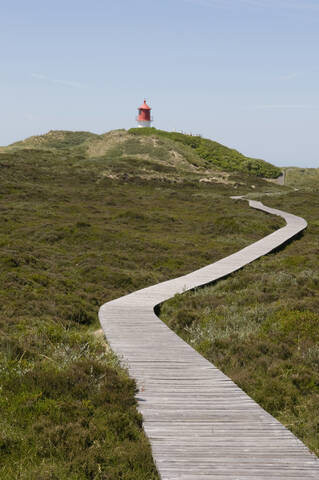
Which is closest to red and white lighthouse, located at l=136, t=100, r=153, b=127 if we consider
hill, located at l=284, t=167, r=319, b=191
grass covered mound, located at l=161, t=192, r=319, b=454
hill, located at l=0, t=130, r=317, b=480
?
hill, located at l=284, t=167, r=319, b=191

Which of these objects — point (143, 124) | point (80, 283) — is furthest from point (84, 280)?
point (143, 124)

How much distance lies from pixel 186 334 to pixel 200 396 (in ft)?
14.4

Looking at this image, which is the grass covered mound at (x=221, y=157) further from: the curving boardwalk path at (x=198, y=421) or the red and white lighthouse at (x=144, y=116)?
the curving boardwalk path at (x=198, y=421)

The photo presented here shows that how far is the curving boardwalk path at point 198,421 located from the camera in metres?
5.09

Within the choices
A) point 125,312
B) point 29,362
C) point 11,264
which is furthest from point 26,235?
point 29,362

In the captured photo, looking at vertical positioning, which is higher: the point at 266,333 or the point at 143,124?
the point at 143,124

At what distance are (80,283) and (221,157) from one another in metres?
79.3

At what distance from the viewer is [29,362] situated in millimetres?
8070

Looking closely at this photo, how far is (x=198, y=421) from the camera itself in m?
6.21

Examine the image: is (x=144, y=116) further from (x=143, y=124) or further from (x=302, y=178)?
(x=302, y=178)

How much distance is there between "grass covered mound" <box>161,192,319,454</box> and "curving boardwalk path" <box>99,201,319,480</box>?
2.03ft

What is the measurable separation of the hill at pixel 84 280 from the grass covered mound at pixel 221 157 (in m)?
26.4

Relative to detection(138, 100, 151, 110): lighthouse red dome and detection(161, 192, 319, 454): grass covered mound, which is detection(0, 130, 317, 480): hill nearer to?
detection(161, 192, 319, 454): grass covered mound

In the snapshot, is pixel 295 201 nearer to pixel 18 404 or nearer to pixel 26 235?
pixel 26 235
